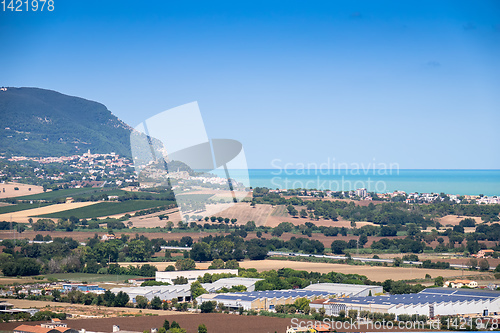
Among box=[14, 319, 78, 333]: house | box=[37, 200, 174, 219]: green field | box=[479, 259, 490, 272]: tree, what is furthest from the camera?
box=[37, 200, 174, 219]: green field

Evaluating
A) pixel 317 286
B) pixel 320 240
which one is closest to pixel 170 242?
pixel 320 240

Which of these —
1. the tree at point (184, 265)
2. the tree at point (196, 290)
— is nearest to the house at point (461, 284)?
the tree at point (196, 290)

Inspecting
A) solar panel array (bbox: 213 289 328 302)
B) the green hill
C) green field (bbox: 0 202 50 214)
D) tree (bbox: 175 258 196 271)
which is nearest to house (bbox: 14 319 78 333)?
solar panel array (bbox: 213 289 328 302)

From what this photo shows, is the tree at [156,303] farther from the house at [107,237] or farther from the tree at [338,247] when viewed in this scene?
the house at [107,237]

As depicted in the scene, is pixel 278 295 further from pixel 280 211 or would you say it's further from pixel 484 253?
pixel 280 211

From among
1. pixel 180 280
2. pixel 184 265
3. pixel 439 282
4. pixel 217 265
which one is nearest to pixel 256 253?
pixel 217 265

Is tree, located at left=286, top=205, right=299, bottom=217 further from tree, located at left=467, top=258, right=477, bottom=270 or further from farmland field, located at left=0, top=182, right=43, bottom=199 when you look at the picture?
farmland field, located at left=0, top=182, right=43, bottom=199

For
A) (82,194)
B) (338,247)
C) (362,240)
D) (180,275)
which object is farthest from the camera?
(82,194)
